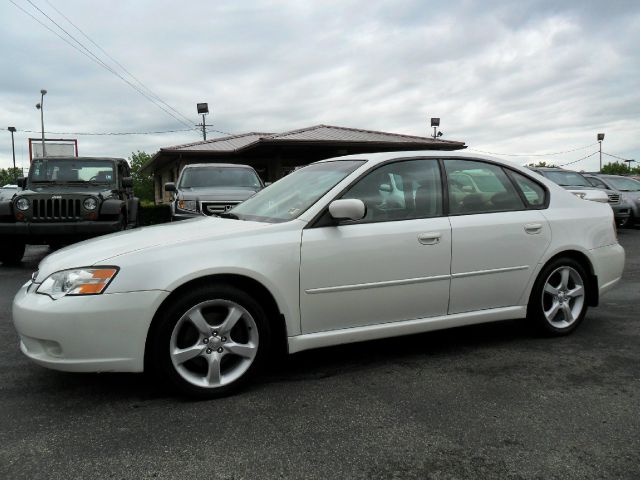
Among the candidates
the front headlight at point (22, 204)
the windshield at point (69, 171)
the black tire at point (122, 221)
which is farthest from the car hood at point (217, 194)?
the front headlight at point (22, 204)

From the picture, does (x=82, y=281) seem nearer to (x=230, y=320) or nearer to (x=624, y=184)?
(x=230, y=320)

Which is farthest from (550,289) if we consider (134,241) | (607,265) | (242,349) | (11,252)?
(11,252)

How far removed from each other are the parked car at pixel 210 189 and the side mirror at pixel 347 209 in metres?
6.24

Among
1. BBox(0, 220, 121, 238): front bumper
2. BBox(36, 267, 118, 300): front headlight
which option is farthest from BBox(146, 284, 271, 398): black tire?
BBox(0, 220, 121, 238): front bumper

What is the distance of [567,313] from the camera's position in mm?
Answer: 4438

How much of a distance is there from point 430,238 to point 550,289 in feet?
4.11

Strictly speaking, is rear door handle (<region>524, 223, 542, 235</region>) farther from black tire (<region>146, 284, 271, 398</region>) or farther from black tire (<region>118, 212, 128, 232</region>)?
black tire (<region>118, 212, 128, 232</region>)

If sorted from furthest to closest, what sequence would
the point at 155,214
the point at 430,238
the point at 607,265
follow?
the point at 155,214 → the point at 607,265 → the point at 430,238

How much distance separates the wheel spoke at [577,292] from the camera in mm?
4434

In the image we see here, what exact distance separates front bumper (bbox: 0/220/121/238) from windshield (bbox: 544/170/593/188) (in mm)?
10920

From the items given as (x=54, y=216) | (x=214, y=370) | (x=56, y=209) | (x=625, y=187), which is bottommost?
(x=214, y=370)

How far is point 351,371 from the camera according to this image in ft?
12.1

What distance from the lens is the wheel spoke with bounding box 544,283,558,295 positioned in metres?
4.31

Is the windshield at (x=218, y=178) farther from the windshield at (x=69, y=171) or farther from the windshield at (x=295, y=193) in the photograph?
the windshield at (x=295, y=193)
